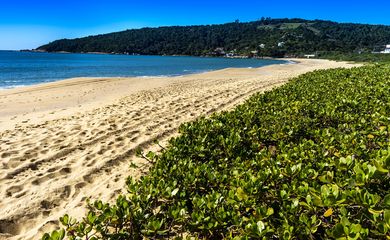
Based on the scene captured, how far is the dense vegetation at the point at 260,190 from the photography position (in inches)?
83.9

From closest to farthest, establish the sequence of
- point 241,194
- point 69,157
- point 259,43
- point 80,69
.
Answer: point 241,194, point 69,157, point 80,69, point 259,43

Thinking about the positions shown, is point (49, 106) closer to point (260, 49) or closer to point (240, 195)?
point (240, 195)

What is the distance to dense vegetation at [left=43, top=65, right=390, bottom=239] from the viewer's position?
83.9 inches

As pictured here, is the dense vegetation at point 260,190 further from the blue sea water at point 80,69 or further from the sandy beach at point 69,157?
the blue sea water at point 80,69

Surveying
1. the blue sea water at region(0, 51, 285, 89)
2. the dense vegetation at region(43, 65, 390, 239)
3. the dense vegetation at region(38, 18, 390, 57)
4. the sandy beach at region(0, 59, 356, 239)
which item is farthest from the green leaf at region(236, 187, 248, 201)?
the dense vegetation at region(38, 18, 390, 57)

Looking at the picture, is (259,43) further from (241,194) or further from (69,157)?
(241,194)

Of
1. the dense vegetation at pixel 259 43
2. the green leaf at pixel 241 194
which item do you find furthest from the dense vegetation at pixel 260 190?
the dense vegetation at pixel 259 43

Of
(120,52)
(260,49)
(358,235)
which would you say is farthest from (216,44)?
(358,235)

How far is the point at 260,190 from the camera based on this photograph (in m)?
2.63

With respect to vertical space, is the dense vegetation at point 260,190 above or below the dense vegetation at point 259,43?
below

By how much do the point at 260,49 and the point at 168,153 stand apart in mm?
156543

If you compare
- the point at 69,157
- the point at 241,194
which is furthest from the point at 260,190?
the point at 69,157

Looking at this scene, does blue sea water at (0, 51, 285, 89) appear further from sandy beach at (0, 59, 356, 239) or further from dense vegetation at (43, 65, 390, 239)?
dense vegetation at (43, 65, 390, 239)

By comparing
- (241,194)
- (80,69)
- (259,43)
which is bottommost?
(80,69)
